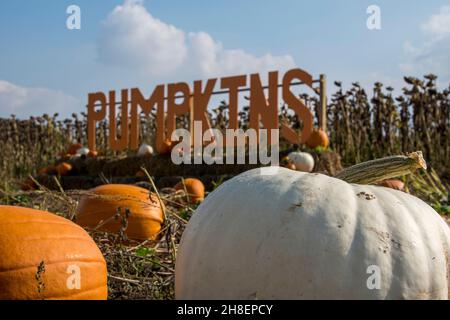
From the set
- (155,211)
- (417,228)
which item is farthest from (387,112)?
(417,228)

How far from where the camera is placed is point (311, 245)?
4.83 feet

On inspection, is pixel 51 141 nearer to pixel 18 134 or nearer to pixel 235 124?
pixel 18 134

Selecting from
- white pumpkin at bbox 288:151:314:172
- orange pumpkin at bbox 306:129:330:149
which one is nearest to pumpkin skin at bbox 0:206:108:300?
white pumpkin at bbox 288:151:314:172

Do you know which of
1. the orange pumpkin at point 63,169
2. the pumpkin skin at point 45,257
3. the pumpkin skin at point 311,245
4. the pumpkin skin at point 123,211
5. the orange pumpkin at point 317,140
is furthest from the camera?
the orange pumpkin at point 63,169

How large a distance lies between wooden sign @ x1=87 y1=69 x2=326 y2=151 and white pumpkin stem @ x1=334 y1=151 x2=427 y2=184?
952 centimetres

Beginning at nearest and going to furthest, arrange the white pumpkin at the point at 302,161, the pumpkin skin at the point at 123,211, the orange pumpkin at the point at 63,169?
the pumpkin skin at the point at 123,211 → the white pumpkin at the point at 302,161 → the orange pumpkin at the point at 63,169

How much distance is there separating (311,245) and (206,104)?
11.9m

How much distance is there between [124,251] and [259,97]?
964cm

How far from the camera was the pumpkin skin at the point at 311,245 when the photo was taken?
4.79 ft

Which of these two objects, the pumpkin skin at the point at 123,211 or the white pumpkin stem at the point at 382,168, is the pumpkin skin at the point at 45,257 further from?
the pumpkin skin at the point at 123,211

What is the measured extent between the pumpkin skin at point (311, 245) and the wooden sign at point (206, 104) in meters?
9.82

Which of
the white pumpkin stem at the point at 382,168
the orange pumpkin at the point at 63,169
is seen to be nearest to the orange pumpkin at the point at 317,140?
the orange pumpkin at the point at 63,169

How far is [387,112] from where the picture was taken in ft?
42.9

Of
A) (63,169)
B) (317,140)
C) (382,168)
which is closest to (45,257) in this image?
→ (382,168)
